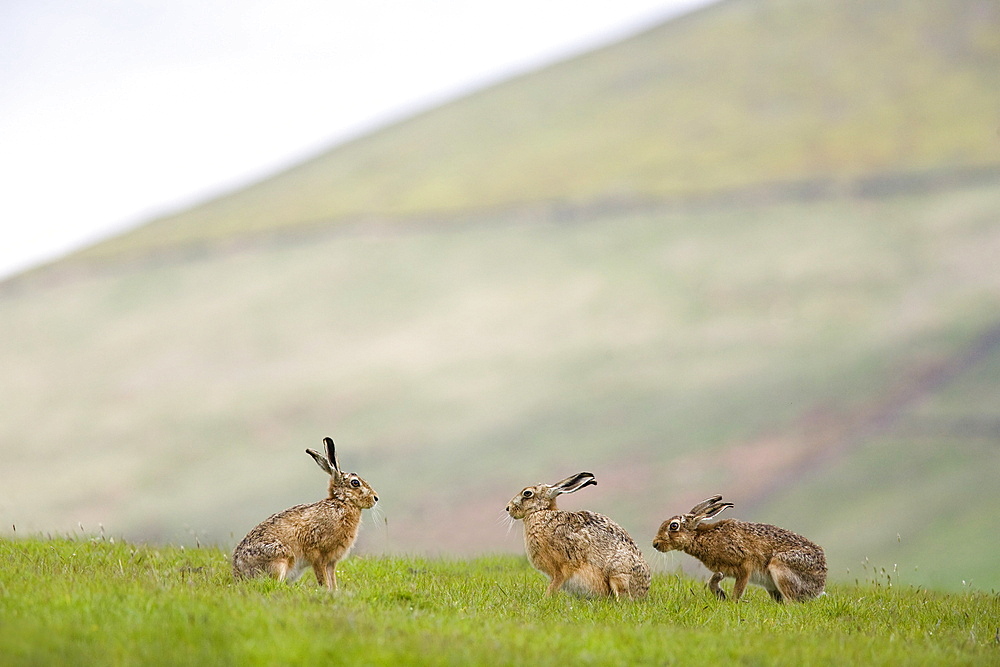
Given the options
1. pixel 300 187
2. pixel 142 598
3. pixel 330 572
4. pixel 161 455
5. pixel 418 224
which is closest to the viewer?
pixel 142 598

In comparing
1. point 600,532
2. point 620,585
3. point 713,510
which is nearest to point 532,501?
point 600,532

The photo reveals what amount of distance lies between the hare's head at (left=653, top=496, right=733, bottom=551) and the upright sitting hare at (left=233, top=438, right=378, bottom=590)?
3.84 m

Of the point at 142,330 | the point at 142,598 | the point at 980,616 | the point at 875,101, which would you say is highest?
the point at 875,101

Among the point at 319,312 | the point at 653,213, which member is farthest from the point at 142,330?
the point at 653,213

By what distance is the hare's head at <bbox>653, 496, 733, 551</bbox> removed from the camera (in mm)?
14094

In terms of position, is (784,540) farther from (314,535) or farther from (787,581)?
(314,535)

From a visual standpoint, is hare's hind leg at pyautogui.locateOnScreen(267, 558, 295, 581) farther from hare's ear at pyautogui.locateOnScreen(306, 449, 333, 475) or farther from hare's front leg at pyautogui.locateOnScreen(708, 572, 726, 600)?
hare's front leg at pyautogui.locateOnScreen(708, 572, 726, 600)

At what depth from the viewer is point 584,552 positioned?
12.7m

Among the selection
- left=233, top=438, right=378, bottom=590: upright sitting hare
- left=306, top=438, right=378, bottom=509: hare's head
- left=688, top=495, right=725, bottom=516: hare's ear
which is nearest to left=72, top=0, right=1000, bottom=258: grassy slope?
left=688, top=495, right=725, bottom=516: hare's ear

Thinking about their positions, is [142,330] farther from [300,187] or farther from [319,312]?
[300,187]

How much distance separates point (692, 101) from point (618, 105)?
13.2 feet

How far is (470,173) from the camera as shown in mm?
50156

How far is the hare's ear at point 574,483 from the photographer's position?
43.7ft

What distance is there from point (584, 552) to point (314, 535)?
312 cm
